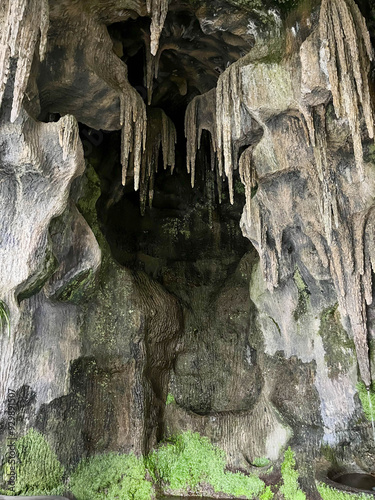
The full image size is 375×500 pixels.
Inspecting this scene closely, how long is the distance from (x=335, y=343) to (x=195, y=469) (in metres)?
4.00

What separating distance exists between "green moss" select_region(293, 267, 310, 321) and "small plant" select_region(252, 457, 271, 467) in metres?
2.93

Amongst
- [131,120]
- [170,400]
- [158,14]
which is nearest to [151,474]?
[170,400]

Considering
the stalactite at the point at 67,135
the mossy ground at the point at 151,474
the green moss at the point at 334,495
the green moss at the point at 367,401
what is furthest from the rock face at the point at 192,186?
the green moss at the point at 334,495

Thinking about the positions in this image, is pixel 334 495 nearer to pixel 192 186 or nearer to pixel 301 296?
pixel 301 296

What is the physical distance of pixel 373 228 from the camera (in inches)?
271

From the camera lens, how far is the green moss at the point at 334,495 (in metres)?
5.65

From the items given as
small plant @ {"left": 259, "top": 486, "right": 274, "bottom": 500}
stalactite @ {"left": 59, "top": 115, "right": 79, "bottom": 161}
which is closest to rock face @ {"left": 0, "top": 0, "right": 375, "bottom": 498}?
stalactite @ {"left": 59, "top": 115, "right": 79, "bottom": 161}

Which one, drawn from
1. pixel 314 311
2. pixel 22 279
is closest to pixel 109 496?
pixel 22 279

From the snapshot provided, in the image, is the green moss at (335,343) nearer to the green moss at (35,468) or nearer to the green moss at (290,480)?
the green moss at (290,480)

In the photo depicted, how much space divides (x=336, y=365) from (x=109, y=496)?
4901 mm

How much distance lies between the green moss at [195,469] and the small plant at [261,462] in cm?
28

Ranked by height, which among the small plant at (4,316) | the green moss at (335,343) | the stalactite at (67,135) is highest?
the stalactite at (67,135)

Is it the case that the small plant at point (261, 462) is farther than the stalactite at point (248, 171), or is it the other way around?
the small plant at point (261, 462)

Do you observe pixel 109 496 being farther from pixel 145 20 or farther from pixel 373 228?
pixel 145 20
